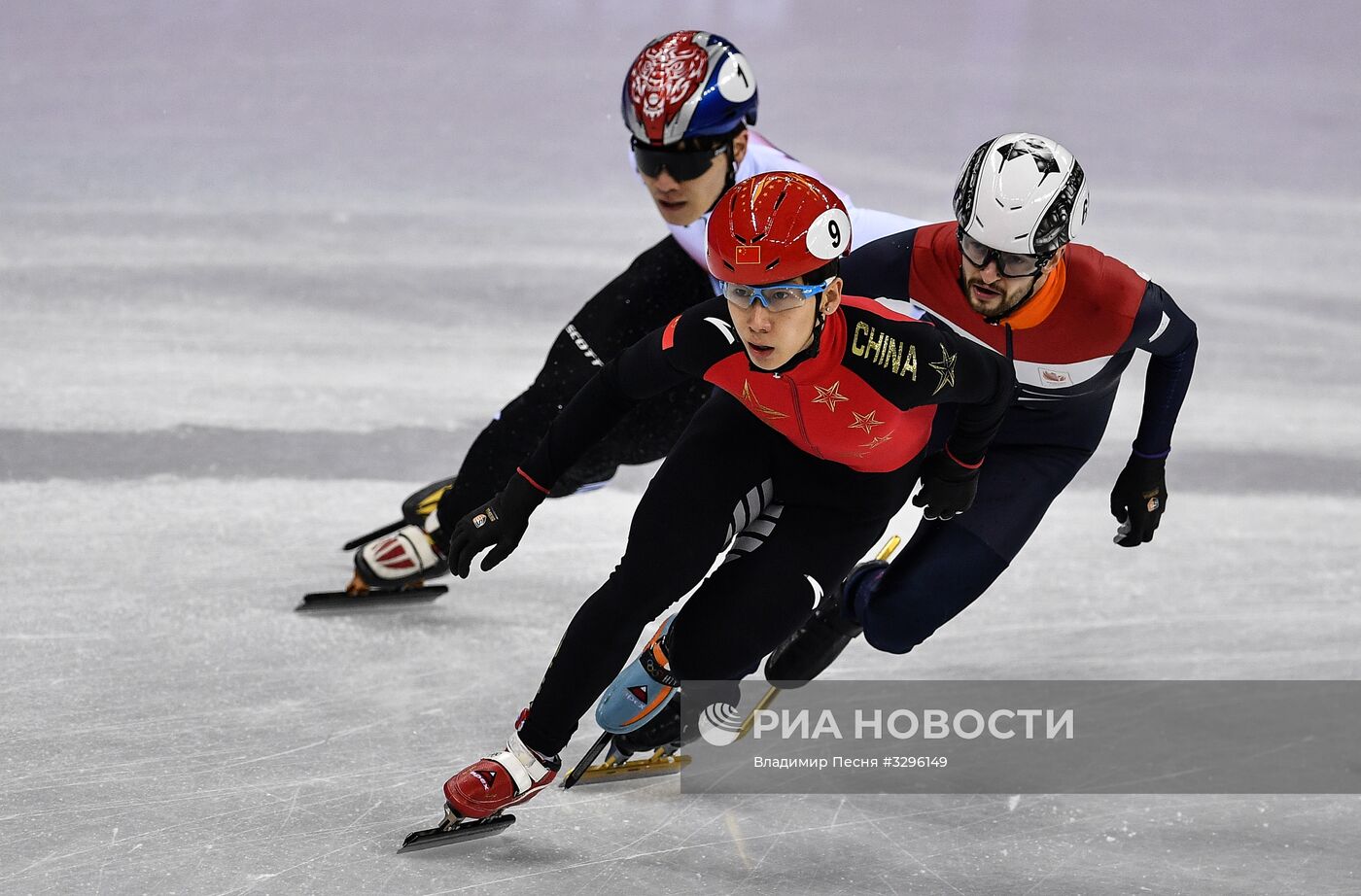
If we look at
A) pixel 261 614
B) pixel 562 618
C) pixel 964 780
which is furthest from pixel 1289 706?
pixel 261 614

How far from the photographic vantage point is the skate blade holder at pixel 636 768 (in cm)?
358

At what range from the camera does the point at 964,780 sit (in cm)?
369

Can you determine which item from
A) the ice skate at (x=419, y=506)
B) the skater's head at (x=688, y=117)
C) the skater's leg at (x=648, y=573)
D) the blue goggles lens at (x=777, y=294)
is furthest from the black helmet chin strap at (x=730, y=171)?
the ice skate at (x=419, y=506)

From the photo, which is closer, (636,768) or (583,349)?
(636,768)

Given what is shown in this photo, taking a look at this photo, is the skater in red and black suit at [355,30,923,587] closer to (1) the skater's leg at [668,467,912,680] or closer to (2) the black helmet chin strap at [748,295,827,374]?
(1) the skater's leg at [668,467,912,680]

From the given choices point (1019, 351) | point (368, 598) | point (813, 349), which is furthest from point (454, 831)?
point (1019, 351)

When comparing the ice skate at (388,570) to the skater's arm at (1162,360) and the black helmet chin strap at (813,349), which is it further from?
the skater's arm at (1162,360)

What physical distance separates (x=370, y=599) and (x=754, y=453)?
5.47 feet

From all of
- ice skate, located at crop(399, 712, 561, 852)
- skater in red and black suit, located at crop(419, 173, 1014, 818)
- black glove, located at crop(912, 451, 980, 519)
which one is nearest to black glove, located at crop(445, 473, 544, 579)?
skater in red and black suit, located at crop(419, 173, 1014, 818)

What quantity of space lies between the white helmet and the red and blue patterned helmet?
27.4 inches

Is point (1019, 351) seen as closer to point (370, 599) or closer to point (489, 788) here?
point (489, 788)

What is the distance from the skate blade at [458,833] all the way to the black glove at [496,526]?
52 cm

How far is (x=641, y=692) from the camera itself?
137 inches

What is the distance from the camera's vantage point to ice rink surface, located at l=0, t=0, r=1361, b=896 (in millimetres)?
3326
